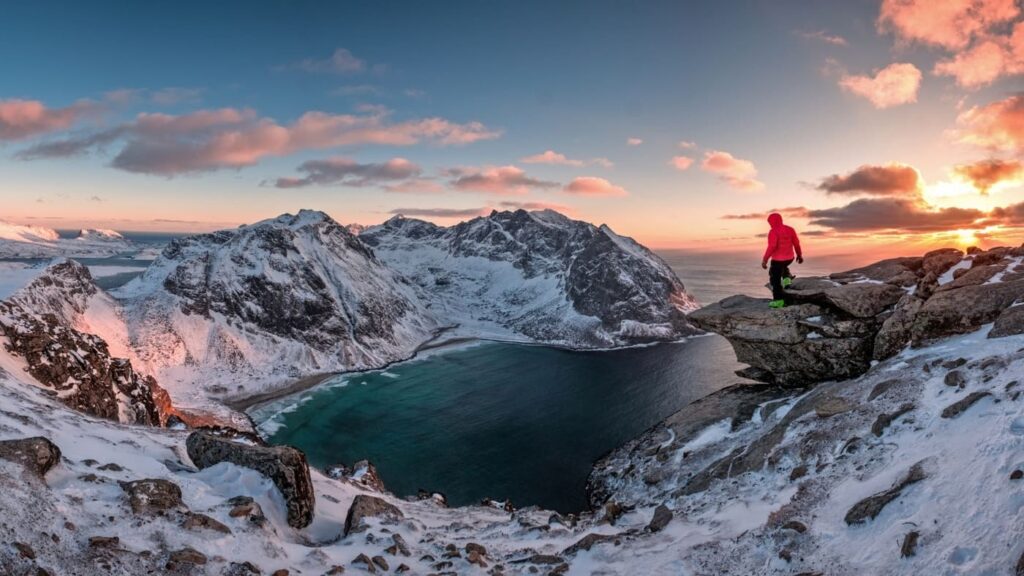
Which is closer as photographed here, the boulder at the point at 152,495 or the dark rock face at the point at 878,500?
the boulder at the point at 152,495

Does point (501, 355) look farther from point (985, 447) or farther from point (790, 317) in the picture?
point (985, 447)

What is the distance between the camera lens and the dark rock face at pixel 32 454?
14719 millimetres

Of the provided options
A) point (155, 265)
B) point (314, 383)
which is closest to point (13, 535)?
point (314, 383)

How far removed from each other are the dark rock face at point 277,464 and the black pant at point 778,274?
1199 inches

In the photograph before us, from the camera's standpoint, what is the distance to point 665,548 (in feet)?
61.5

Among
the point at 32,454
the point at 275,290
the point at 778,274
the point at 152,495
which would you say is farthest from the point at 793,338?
the point at 275,290

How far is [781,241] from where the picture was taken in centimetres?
3058

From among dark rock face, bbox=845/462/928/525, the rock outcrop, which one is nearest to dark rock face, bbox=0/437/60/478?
dark rock face, bbox=845/462/928/525

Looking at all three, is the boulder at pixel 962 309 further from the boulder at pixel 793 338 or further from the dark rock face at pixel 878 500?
the dark rock face at pixel 878 500

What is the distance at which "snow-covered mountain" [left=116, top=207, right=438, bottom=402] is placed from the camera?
418 ft

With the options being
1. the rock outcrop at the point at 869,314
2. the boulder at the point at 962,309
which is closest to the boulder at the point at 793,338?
the rock outcrop at the point at 869,314

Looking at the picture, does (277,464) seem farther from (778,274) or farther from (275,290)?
(275,290)

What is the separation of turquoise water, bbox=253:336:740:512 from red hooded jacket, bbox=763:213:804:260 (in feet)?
129

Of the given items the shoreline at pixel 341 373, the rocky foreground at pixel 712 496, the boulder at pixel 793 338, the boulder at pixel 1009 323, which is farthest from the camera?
the shoreline at pixel 341 373
